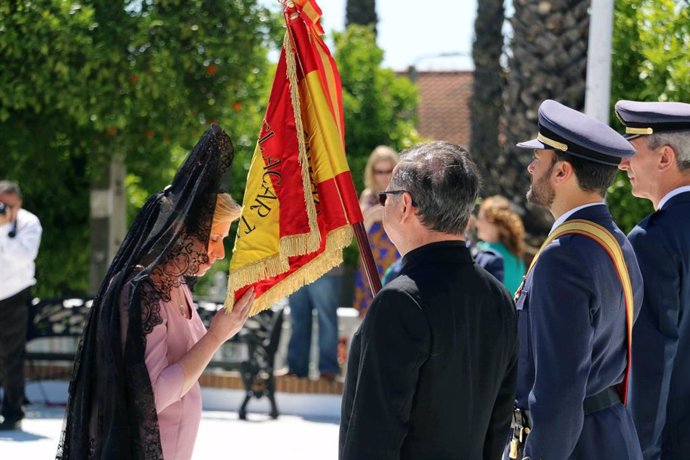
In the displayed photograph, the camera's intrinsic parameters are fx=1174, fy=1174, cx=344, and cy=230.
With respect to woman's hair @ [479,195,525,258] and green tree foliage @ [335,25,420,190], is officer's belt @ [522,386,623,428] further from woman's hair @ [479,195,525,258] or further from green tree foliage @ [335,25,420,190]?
green tree foliage @ [335,25,420,190]

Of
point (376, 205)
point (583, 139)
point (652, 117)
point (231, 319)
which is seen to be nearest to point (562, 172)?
point (583, 139)

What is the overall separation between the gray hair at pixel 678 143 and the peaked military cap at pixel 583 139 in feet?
1.87

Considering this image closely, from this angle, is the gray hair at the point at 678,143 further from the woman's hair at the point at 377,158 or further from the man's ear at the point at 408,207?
the woman's hair at the point at 377,158

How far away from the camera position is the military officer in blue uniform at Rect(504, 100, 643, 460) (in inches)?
143

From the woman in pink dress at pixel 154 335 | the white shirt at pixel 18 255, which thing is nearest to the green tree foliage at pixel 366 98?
the white shirt at pixel 18 255

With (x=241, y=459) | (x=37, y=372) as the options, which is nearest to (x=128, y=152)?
(x=37, y=372)

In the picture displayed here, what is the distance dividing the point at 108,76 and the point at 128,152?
1327mm

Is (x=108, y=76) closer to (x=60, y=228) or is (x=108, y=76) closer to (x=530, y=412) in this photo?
(x=60, y=228)

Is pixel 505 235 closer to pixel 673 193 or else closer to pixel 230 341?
pixel 230 341

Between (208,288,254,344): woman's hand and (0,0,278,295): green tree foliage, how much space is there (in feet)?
20.0

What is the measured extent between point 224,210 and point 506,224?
169 inches

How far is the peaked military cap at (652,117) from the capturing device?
442 centimetres

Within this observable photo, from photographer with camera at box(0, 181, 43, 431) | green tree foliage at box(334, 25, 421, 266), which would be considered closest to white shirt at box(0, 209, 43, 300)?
photographer with camera at box(0, 181, 43, 431)

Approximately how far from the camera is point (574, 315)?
3639 mm
